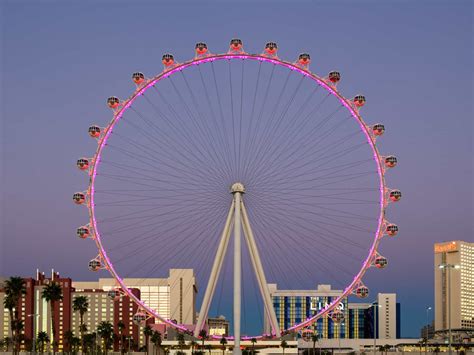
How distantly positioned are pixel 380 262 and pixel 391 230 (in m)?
2.44

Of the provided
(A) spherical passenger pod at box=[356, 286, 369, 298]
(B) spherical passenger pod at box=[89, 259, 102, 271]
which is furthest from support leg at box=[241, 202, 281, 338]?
(B) spherical passenger pod at box=[89, 259, 102, 271]

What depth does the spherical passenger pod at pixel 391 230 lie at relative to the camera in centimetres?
7067

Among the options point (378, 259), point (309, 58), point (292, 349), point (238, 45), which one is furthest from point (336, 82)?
point (292, 349)

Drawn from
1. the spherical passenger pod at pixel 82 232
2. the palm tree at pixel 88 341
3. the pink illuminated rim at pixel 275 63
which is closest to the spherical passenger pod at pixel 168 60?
the pink illuminated rim at pixel 275 63

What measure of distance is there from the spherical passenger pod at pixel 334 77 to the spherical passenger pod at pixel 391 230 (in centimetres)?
1119

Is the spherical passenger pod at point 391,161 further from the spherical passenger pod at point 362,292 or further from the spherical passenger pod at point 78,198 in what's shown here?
the spherical passenger pod at point 78,198

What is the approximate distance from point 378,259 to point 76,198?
22.3 m

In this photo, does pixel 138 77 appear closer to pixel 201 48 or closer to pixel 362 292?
pixel 201 48

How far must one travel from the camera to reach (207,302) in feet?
233

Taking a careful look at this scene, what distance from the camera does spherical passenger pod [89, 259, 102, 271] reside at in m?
71.6

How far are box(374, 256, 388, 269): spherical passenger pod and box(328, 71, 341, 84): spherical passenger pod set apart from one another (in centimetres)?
1314

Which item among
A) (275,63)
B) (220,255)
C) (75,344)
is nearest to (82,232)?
(220,255)

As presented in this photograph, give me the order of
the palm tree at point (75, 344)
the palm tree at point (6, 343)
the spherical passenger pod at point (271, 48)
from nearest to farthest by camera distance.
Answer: the spherical passenger pod at point (271, 48) → the palm tree at point (75, 344) → the palm tree at point (6, 343)

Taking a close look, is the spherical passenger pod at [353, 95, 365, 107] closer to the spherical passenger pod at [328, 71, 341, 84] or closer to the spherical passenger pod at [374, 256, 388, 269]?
the spherical passenger pod at [328, 71, 341, 84]
